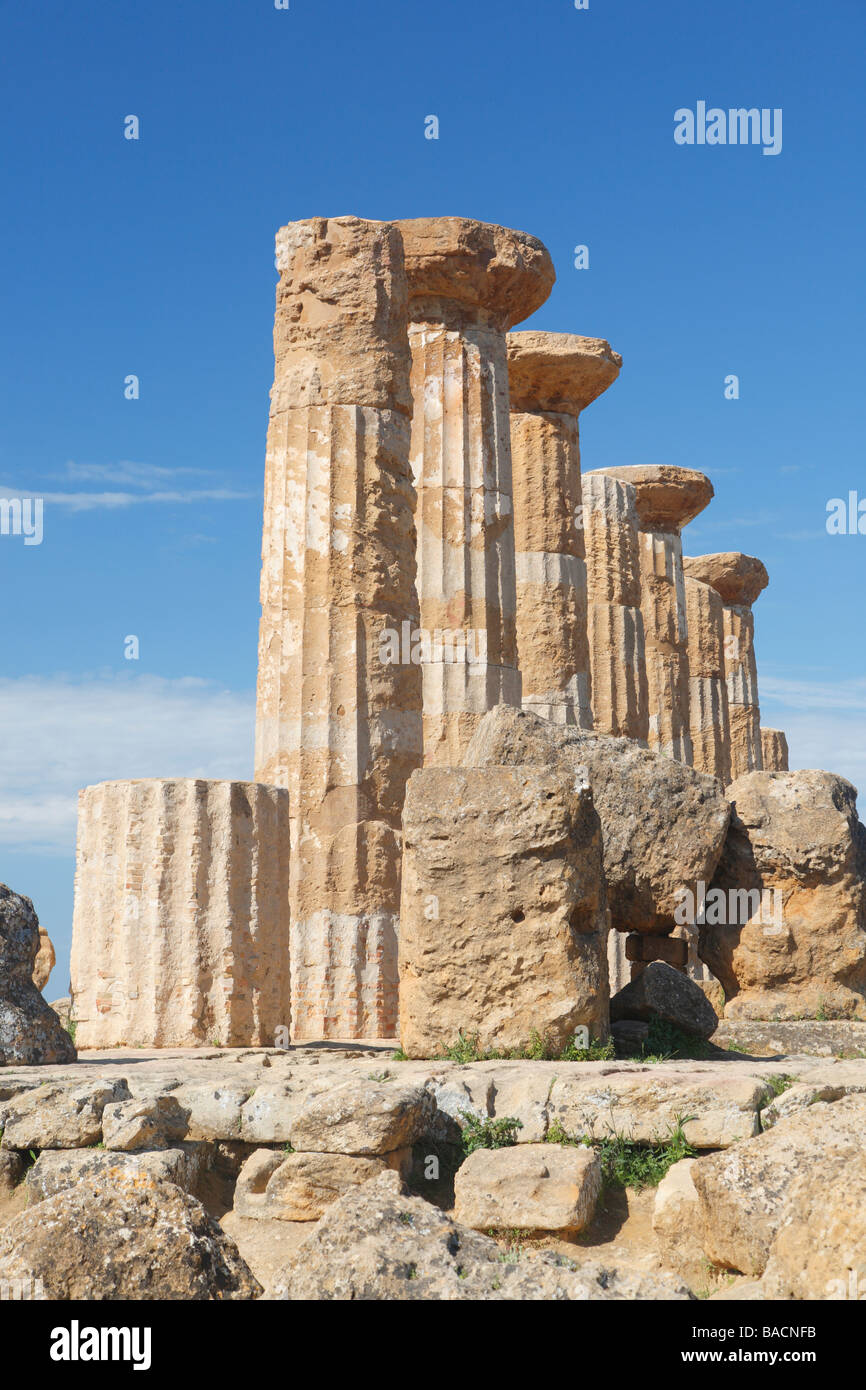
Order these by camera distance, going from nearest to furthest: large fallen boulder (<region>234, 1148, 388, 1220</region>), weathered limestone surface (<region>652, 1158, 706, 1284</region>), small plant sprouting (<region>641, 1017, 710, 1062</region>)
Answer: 1. weathered limestone surface (<region>652, 1158, 706, 1284</region>)
2. large fallen boulder (<region>234, 1148, 388, 1220</region>)
3. small plant sprouting (<region>641, 1017, 710, 1062</region>)

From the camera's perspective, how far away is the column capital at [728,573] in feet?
81.9

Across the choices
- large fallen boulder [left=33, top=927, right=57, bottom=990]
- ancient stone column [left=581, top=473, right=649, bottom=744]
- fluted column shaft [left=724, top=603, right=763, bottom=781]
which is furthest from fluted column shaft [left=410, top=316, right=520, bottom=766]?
fluted column shaft [left=724, top=603, right=763, bottom=781]

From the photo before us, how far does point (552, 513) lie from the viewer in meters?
16.0

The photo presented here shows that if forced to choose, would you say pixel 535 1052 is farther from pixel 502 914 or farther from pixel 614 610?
pixel 614 610

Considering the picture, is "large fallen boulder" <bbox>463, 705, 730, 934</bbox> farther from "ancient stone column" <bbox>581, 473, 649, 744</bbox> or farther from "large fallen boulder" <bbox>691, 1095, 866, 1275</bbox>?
"ancient stone column" <bbox>581, 473, 649, 744</bbox>

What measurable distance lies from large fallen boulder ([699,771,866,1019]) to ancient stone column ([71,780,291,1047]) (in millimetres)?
3033

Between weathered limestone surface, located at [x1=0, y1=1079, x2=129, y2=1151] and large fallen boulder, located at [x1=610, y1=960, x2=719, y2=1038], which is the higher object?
large fallen boulder, located at [x1=610, y1=960, x2=719, y2=1038]

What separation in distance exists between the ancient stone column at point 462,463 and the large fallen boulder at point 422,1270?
8.60m

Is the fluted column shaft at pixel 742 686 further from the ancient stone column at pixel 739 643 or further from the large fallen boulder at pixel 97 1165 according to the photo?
the large fallen boulder at pixel 97 1165

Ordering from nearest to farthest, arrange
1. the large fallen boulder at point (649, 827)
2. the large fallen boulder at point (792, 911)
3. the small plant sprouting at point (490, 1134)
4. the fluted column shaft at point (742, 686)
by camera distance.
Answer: the small plant sprouting at point (490, 1134)
the large fallen boulder at point (649, 827)
the large fallen boulder at point (792, 911)
the fluted column shaft at point (742, 686)

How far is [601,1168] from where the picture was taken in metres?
5.89

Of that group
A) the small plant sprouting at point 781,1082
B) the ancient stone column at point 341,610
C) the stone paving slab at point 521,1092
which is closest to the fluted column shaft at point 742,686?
the ancient stone column at point 341,610

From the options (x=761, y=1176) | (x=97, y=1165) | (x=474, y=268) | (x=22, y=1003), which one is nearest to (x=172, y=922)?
(x=22, y=1003)

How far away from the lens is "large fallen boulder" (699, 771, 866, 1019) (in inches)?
383
